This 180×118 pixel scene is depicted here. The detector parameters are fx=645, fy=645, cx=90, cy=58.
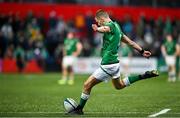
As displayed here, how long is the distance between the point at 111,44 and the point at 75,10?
25.2m

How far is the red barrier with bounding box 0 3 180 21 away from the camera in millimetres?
39000

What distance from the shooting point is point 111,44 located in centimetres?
1500

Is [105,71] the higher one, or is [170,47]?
[105,71]

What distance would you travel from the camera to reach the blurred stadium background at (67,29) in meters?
37.4

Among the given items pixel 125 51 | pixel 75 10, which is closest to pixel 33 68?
pixel 75 10

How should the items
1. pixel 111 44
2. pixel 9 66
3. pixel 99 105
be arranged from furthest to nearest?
pixel 9 66 → pixel 99 105 → pixel 111 44

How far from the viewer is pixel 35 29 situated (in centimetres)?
3738

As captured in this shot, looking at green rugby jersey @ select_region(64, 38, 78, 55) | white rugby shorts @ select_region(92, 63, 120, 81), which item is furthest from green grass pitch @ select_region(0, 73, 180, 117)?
green rugby jersey @ select_region(64, 38, 78, 55)

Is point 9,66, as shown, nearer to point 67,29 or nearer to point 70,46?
point 67,29

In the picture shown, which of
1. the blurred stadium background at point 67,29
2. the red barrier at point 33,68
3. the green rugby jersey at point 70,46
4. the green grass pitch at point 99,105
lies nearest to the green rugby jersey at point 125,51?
the blurred stadium background at point 67,29

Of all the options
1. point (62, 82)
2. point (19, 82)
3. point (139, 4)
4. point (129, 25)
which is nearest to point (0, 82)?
point (19, 82)

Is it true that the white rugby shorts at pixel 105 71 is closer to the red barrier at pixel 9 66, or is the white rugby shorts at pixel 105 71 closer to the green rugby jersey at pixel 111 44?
the green rugby jersey at pixel 111 44

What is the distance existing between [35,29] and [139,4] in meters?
7.36

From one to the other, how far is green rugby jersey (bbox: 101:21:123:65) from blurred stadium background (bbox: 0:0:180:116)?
847 inches
